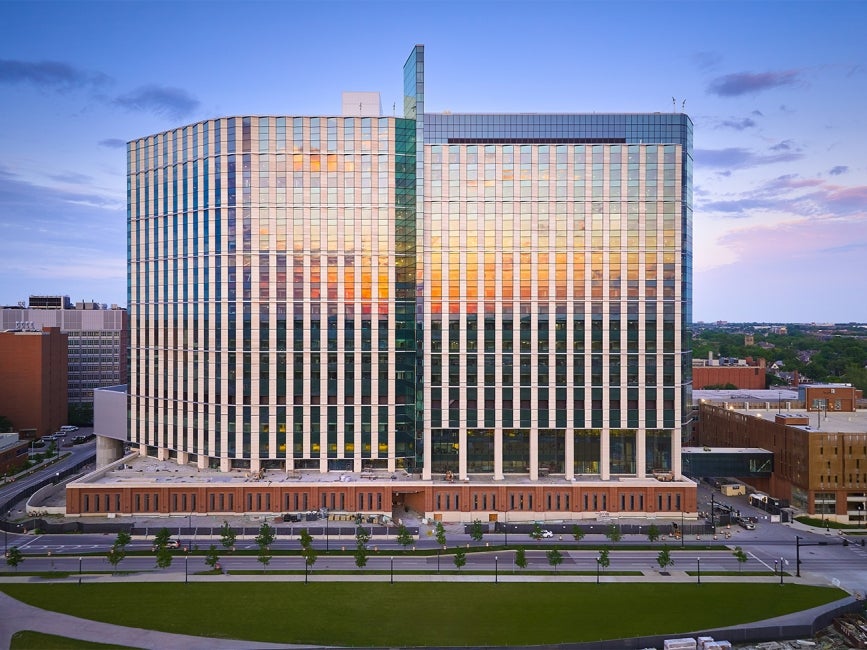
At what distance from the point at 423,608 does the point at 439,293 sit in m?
51.0

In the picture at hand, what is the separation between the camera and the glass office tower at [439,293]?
107 meters

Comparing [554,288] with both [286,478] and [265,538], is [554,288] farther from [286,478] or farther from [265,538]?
[265,538]

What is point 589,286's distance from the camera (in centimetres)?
10700

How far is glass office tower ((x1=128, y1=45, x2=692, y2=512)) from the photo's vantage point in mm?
106688

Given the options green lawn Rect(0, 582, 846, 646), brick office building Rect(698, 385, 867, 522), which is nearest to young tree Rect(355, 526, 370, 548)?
green lawn Rect(0, 582, 846, 646)

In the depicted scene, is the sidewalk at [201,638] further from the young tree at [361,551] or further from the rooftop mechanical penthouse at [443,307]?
the rooftop mechanical penthouse at [443,307]

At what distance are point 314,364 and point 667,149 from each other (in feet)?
214

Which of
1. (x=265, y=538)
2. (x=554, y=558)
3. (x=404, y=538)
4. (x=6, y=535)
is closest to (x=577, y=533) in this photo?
(x=554, y=558)

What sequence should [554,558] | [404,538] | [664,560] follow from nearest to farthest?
[554,558] → [664,560] → [404,538]

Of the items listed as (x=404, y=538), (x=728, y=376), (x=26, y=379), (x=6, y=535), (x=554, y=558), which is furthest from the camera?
(x=728, y=376)

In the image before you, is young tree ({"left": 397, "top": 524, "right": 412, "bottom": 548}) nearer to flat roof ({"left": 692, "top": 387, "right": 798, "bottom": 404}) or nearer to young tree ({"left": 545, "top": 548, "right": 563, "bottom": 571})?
young tree ({"left": 545, "top": 548, "right": 563, "bottom": 571})

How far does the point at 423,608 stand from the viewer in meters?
68.8

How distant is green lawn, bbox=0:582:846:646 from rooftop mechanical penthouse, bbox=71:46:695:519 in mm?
27509

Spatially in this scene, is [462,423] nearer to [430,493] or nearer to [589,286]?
[430,493]
